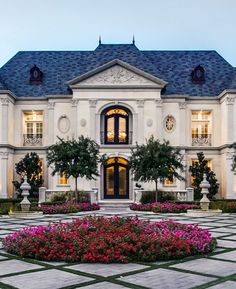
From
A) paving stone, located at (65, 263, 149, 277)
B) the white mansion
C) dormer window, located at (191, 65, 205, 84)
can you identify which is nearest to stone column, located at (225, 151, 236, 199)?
the white mansion

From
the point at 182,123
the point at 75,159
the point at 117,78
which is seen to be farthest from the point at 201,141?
the point at 75,159

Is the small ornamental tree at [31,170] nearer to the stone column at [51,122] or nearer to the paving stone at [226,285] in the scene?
the stone column at [51,122]

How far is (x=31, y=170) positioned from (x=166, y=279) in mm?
27613

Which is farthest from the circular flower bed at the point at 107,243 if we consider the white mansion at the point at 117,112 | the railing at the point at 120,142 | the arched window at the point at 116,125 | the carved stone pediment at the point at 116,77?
the arched window at the point at 116,125

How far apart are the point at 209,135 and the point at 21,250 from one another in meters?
28.3

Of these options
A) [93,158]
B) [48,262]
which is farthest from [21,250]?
[93,158]

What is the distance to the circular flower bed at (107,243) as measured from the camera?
9.16m

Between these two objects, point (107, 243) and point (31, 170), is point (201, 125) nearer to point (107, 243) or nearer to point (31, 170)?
point (31, 170)

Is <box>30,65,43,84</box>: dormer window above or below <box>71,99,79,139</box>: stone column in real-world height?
above

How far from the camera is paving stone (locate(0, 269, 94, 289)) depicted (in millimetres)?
7077

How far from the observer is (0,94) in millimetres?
33594

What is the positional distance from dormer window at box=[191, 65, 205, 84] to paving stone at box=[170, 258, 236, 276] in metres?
29.1

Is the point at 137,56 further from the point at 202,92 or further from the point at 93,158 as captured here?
the point at 93,158

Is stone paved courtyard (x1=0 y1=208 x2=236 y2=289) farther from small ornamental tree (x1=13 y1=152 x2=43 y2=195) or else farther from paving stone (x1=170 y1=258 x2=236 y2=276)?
small ornamental tree (x1=13 y1=152 x2=43 y2=195)
